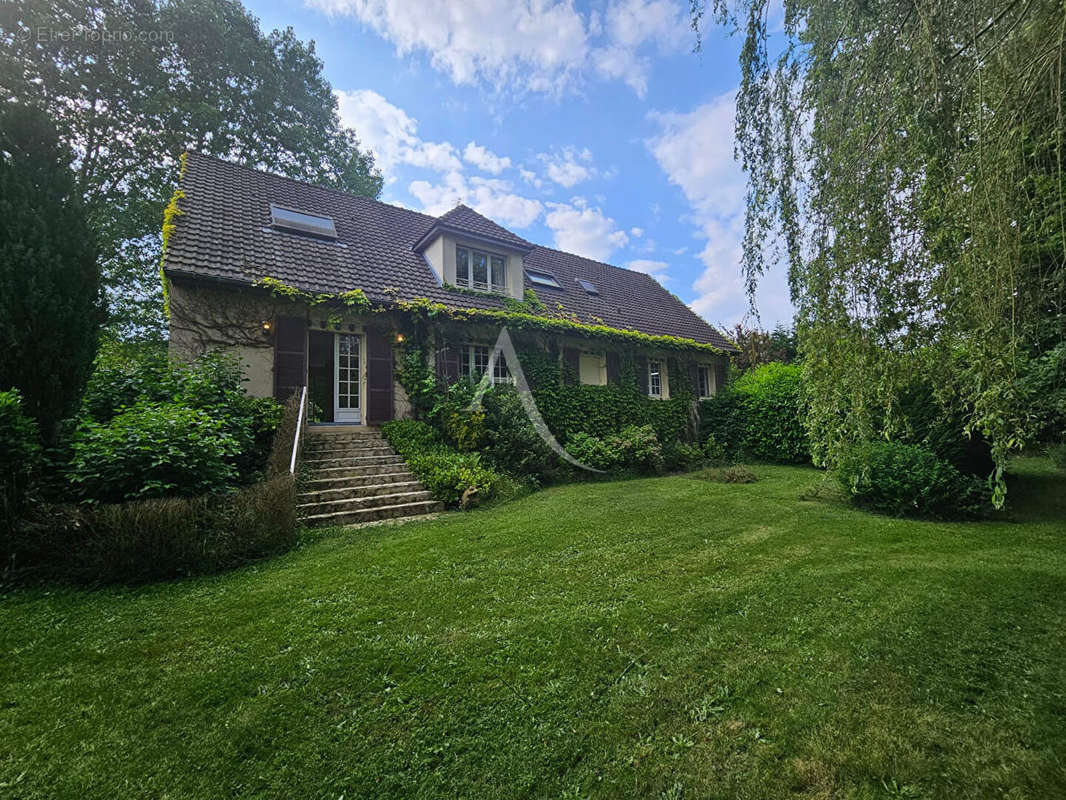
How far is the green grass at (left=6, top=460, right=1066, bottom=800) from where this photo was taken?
171 centimetres

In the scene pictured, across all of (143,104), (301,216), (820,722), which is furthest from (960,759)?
(143,104)

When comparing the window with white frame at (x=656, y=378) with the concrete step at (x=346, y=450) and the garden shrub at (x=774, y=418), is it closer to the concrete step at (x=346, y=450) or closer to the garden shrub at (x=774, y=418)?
the garden shrub at (x=774, y=418)

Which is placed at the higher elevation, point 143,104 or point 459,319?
point 143,104

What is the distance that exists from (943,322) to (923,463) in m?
4.83

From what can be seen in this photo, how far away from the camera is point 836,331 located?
10.1 ft

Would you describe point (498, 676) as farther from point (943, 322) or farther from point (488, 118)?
point (488, 118)

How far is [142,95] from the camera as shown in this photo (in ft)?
44.5

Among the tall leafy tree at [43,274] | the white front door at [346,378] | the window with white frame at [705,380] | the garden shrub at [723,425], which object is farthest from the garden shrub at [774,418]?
the tall leafy tree at [43,274]

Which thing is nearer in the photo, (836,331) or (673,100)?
(836,331)

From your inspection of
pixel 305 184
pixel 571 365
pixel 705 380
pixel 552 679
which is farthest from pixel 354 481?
pixel 705 380

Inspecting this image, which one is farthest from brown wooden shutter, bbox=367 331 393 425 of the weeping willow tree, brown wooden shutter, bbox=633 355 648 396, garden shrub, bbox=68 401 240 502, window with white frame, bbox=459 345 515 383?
the weeping willow tree

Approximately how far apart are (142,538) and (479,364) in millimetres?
7475

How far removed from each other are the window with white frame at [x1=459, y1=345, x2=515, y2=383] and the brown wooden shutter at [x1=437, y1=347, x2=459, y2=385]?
0.24 meters

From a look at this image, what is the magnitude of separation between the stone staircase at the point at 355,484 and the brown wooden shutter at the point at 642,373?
768 centimetres
